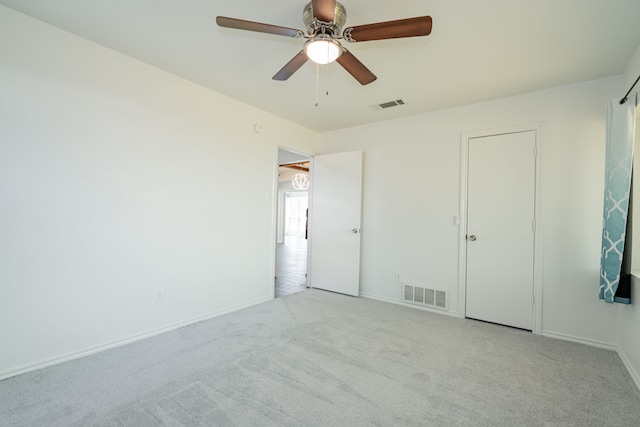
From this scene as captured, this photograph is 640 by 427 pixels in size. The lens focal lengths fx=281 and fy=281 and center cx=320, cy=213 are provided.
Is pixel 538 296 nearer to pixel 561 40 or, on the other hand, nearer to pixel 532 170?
pixel 532 170

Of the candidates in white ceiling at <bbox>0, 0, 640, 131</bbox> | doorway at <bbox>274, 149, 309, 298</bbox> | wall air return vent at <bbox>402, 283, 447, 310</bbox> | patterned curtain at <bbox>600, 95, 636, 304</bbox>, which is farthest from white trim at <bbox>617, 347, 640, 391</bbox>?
doorway at <bbox>274, 149, 309, 298</bbox>

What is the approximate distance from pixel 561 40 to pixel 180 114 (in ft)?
10.9

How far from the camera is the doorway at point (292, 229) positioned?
480 centimetres

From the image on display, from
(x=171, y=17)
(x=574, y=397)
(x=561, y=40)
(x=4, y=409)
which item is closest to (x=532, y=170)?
(x=561, y=40)

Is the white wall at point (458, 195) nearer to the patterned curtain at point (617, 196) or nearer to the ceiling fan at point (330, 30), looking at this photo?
the patterned curtain at point (617, 196)

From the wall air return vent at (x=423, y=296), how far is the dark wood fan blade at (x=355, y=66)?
2.64 meters

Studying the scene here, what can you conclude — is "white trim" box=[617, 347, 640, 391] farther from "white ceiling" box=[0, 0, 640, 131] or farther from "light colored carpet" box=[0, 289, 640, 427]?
"white ceiling" box=[0, 0, 640, 131]

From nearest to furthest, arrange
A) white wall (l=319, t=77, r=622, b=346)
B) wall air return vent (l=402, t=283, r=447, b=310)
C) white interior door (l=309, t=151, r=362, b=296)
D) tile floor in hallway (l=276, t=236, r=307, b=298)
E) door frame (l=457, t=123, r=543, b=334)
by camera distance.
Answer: white wall (l=319, t=77, r=622, b=346) → door frame (l=457, t=123, r=543, b=334) → wall air return vent (l=402, t=283, r=447, b=310) → white interior door (l=309, t=151, r=362, b=296) → tile floor in hallway (l=276, t=236, r=307, b=298)

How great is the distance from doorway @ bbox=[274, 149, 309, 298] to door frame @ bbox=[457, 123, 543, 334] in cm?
227

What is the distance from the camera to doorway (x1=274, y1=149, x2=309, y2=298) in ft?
15.8

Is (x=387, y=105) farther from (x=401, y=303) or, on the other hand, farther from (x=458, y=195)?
(x=401, y=303)

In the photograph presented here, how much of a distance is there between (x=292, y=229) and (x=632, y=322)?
1122 cm

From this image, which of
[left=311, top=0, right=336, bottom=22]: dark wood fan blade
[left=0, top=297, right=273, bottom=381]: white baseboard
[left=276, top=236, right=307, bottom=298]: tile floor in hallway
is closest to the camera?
[left=311, top=0, right=336, bottom=22]: dark wood fan blade

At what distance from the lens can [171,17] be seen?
1.96m
